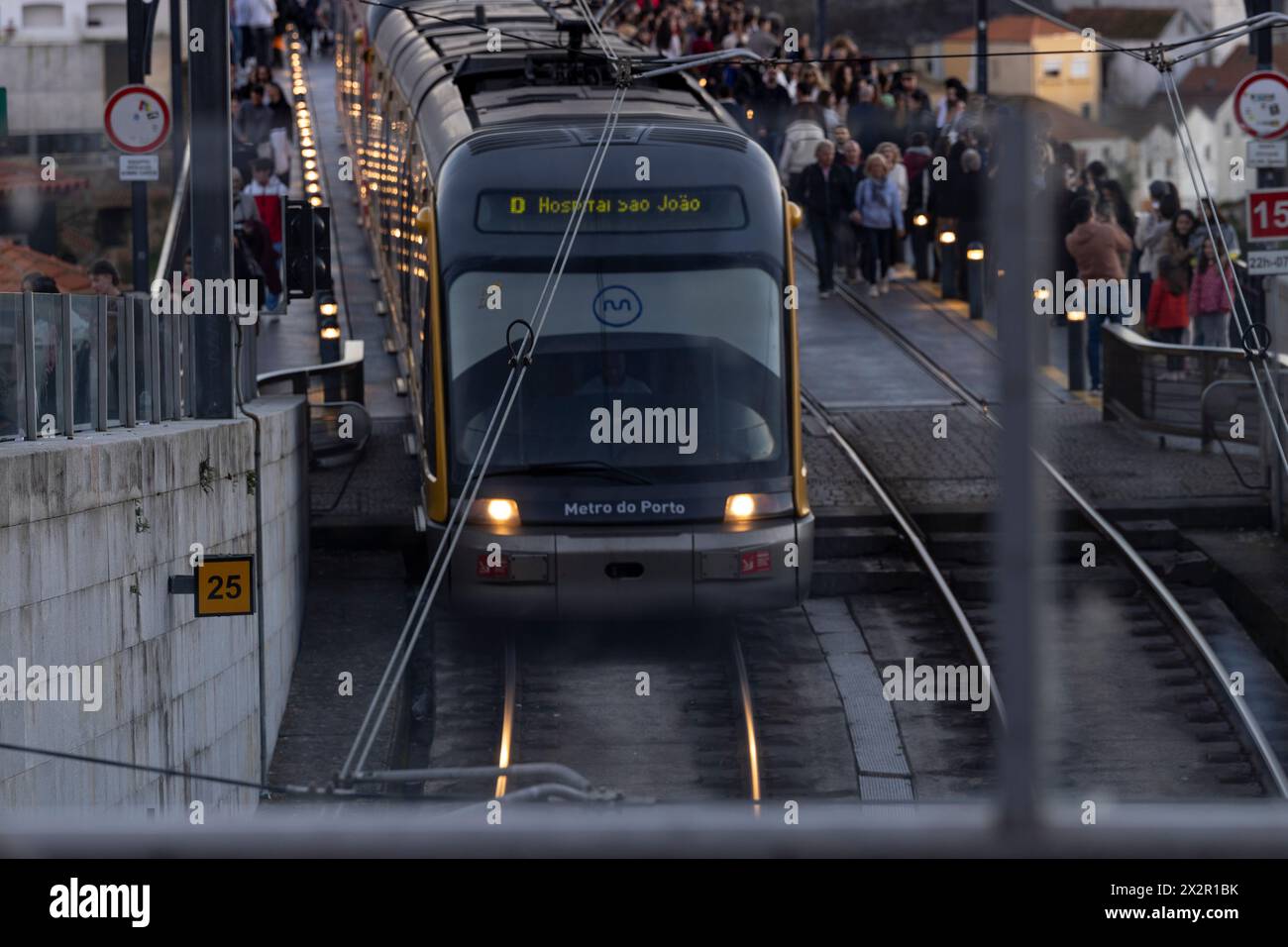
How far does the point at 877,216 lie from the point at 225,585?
52.5ft

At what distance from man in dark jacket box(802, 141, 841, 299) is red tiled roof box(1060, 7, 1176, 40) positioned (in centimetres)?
7324

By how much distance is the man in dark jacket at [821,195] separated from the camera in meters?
25.2

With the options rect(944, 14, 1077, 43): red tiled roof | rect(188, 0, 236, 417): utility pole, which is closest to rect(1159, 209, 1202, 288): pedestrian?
rect(188, 0, 236, 417): utility pole

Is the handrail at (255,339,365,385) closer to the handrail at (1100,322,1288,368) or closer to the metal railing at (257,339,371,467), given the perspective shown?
the metal railing at (257,339,371,467)

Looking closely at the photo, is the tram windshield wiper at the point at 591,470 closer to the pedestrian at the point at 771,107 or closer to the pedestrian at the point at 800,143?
the pedestrian at the point at 800,143

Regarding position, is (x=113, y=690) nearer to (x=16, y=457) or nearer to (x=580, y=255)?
(x=16, y=457)

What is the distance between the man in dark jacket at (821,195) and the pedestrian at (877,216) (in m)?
0.30

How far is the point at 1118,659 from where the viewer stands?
13.8 m

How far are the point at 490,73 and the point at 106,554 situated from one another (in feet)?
21.8

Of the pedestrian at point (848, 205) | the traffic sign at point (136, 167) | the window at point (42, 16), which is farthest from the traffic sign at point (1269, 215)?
the window at point (42, 16)

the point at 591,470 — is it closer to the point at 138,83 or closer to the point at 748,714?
the point at 748,714

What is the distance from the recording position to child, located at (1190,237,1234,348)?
1955 cm

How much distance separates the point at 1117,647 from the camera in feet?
45.9

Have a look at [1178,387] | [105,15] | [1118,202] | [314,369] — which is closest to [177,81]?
[314,369]
